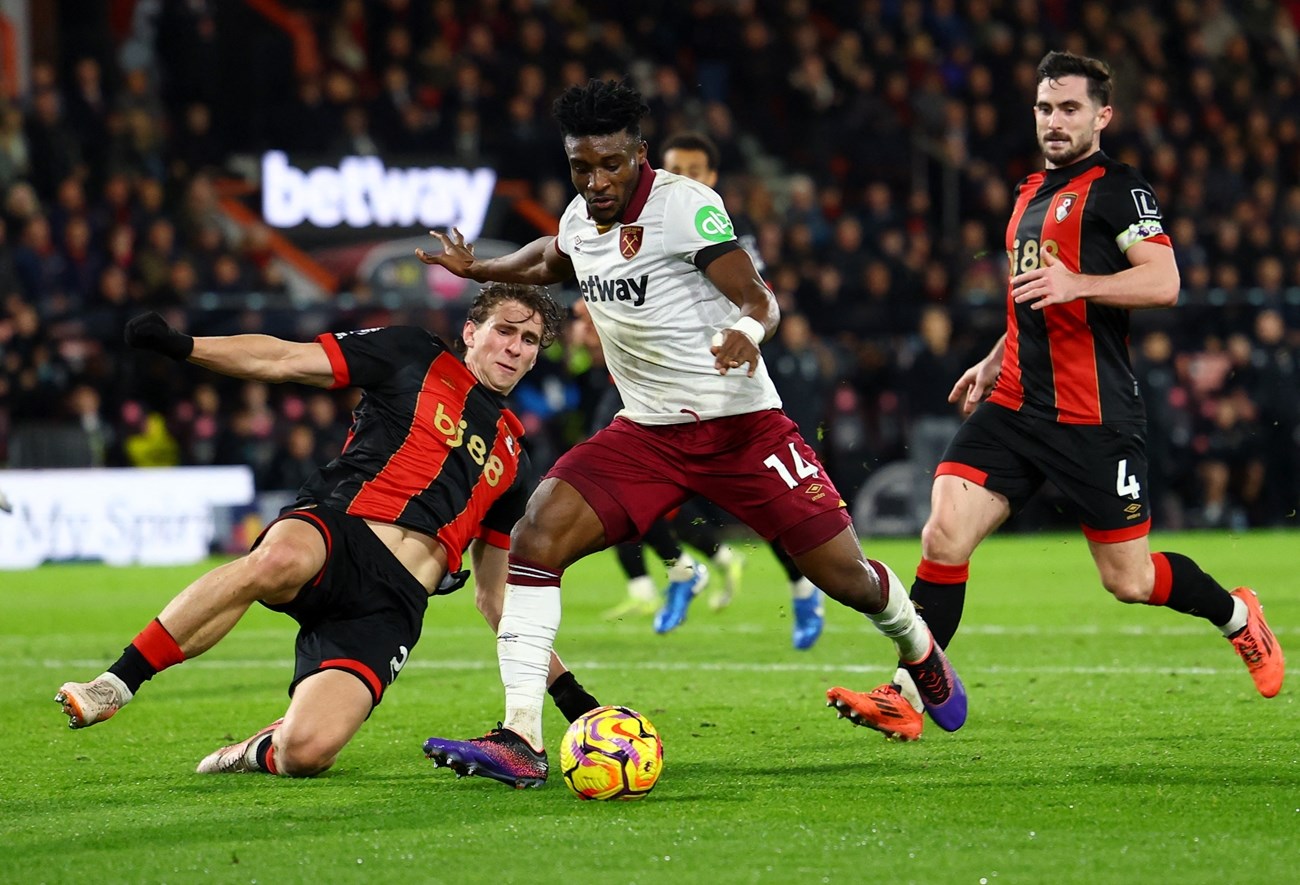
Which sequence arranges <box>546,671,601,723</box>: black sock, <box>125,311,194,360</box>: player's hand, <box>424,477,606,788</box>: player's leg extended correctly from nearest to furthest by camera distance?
1. <box>125,311,194,360</box>: player's hand
2. <box>424,477,606,788</box>: player's leg extended
3. <box>546,671,601,723</box>: black sock

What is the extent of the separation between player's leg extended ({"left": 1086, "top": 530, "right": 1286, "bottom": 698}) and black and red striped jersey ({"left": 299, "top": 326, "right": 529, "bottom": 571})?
2.06 meters

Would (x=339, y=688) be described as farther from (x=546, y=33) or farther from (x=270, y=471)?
Result: (x=546, y=33)

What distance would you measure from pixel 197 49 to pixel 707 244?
1442cm

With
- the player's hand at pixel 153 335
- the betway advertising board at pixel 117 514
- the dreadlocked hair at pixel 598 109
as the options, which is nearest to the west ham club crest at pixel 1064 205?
the dreadlocked hair at pixel 598 109

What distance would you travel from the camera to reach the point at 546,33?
2033 cm

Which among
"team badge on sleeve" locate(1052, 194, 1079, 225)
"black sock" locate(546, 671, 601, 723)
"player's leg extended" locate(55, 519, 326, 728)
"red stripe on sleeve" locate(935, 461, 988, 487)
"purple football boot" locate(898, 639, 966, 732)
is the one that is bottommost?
"purple football boot" locate(898, 639, 966, 732)

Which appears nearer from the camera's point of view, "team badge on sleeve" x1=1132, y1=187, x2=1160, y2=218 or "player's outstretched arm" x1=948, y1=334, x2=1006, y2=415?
"team badge on sleeve" x1=1132, y1=187, x2=1160, y2=218

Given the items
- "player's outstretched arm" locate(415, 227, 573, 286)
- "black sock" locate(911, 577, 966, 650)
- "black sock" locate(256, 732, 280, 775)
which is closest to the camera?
"black sock" locate(256, 732, 280, 775)

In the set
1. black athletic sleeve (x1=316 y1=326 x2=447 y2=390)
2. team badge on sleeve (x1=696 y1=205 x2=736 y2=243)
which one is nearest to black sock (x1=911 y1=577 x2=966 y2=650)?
team badge on sleeve (x1=696 y1=205 x2=736 y2=243)

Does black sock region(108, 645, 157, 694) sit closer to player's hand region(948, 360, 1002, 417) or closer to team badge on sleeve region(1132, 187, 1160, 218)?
player's hand region(948, 360, 1002, 417)

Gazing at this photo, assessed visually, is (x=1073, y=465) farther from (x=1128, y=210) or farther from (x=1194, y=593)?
(x=1128, y=210)

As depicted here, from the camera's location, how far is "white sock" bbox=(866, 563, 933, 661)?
6184 millimetres

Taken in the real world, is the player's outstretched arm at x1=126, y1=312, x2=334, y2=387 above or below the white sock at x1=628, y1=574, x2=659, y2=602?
above

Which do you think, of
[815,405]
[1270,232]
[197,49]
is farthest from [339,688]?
[1270,232]
